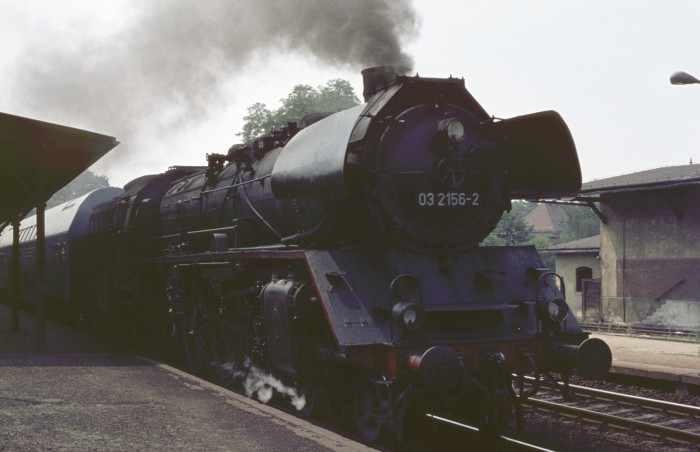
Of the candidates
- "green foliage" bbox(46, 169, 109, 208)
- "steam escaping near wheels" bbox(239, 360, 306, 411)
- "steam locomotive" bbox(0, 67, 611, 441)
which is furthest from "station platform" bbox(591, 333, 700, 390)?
"green foliage" bbox(46, 169, 109, 208)

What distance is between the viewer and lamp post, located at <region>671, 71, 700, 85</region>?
12305 mm

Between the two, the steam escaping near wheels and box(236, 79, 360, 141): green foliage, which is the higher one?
box(236, 79, 360, 141): green foliage

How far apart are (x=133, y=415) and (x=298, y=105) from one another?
47.2 m

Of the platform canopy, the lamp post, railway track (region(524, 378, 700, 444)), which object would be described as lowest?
railway track (region(524, 378, 700, 444))

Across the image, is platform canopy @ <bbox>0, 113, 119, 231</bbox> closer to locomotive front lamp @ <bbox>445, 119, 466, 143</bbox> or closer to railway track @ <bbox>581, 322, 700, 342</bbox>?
locomotive front lamp @ <bbox>445, 119, 466, 143</bbox>

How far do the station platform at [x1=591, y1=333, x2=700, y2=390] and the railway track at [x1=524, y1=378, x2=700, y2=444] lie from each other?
1.53 meters

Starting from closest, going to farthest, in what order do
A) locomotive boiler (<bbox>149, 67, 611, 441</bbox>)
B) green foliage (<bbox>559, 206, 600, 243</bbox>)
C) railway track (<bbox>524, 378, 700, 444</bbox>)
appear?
locomotive boiler (<bbox>149, 67, 611, 441</bbox>), railway track (<bbox>524, 378, 700, 444</bbox>), green foliage (<bbox>559, 206, 600, 243</bbox>)

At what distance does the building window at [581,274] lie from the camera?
29.5 metres

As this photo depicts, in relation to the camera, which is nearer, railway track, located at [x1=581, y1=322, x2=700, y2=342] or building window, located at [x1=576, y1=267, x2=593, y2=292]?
railway track, located at [x1=581, y1=322, x2=700, y2=342]

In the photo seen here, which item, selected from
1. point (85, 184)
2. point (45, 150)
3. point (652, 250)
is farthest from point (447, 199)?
point (85, 184)

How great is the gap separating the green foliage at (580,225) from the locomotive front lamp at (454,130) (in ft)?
253

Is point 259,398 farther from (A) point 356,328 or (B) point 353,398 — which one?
(A) point 356,328

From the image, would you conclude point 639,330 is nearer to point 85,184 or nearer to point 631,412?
point 631,412

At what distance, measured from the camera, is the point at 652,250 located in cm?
2369
